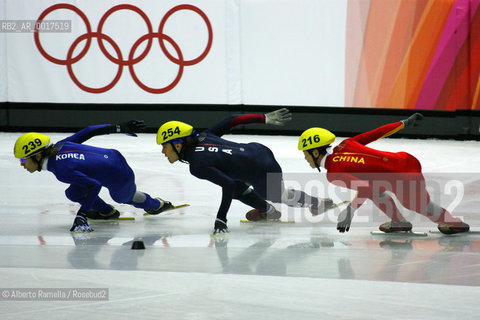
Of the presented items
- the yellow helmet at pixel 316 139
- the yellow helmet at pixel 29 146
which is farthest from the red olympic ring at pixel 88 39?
the yellow helmet at pixel 316 139

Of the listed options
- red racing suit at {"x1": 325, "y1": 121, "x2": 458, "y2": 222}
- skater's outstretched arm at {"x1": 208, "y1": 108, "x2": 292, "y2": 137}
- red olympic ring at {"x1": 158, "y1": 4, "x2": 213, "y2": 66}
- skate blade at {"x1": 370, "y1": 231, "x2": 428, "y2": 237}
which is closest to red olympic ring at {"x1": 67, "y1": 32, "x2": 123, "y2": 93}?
red olympic ring at {"x1": 158, "y1": 4, "x2": 213, "y2": 66}

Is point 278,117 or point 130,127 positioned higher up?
point 278,117

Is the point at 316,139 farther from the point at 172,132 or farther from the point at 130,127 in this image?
the point at 130,127

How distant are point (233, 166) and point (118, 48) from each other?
718 centimetres

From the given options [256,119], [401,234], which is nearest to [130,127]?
[256,119]

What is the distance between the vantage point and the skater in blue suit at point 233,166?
650cm

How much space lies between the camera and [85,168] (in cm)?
670

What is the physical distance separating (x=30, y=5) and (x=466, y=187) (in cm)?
865

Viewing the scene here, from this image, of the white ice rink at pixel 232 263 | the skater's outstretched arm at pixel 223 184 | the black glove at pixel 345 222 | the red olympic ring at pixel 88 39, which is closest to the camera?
the white ice rink at pixel 232 263

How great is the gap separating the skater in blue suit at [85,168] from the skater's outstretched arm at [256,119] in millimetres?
744

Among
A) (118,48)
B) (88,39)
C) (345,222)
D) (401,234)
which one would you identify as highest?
(88,39)

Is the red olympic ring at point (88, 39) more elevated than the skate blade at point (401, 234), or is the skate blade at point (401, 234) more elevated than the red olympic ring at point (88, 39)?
the red olympic ring at point (88, 39)

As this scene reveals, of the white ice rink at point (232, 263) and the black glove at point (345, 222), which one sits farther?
the black glove at point (345, 222)

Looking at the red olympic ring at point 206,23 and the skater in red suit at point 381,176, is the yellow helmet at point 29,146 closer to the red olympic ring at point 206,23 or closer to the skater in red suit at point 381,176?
the skater in red suit at point 381,176
